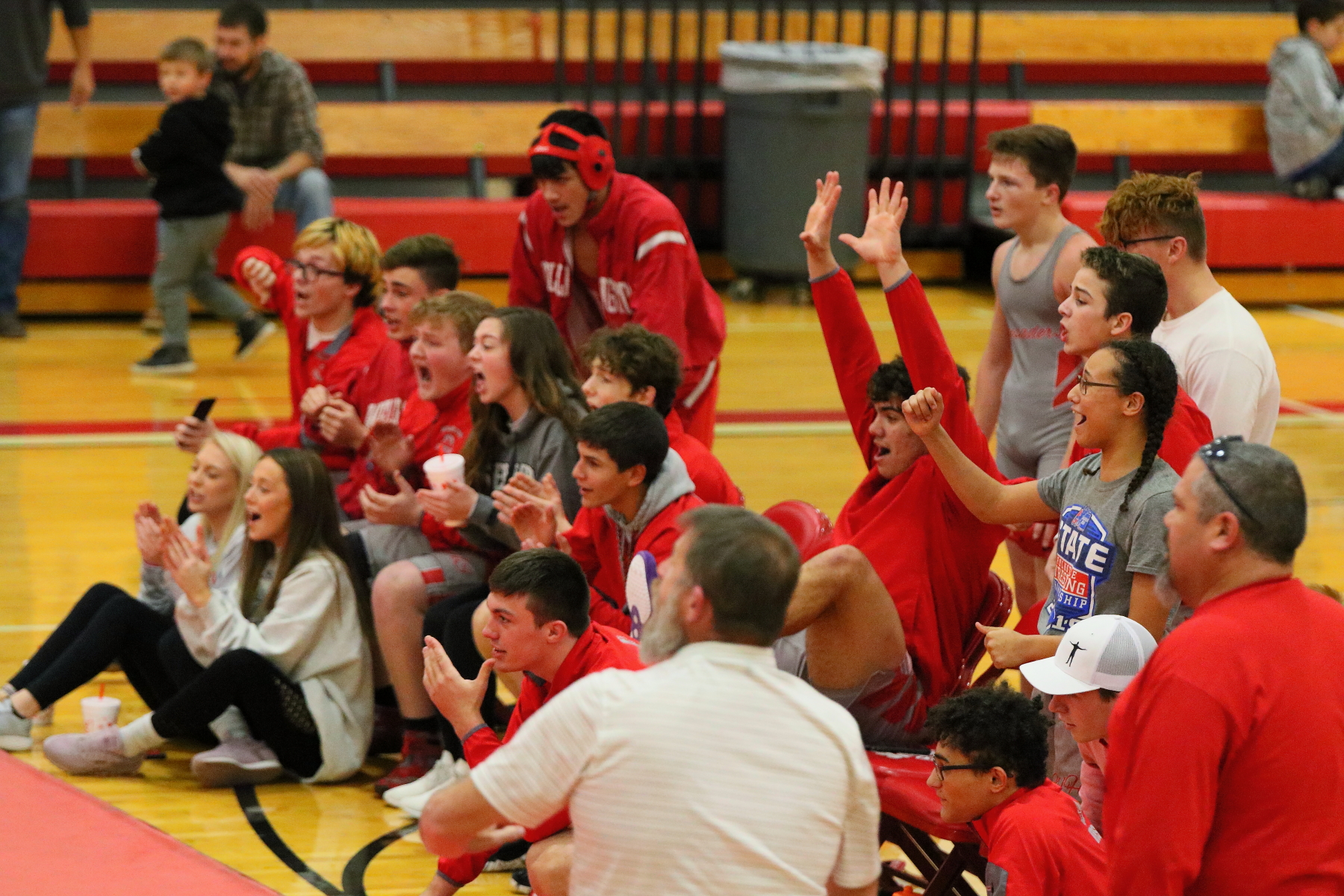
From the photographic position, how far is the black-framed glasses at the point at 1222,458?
2.14 m

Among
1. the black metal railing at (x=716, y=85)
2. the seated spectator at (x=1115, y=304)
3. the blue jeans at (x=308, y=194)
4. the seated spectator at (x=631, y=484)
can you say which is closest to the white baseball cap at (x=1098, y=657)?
the seated spectator at (x=1115, y=304)

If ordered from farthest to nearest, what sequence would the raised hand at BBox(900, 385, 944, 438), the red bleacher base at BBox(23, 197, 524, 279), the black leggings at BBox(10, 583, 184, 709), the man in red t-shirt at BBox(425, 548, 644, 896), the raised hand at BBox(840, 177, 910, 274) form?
the red bleacher base at BBox(23, 197, 524, 279), the black leggings at BBox(10, 583, 184, 709), the raised hand at BBox(840, 177, 910, 274), the raised hand at BBox(900, 385, 944, 438), the man in red t-shirt at BBox(425, 548, 644, 896)

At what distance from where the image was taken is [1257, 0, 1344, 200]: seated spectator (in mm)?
9508

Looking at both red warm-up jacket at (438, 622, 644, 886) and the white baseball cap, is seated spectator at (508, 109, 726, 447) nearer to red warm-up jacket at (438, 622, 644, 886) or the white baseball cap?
red warm-up jacket at (438, 622, 644, 886)

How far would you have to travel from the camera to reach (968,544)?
347cm

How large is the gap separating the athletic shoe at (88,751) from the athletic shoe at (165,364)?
4118 millimetres

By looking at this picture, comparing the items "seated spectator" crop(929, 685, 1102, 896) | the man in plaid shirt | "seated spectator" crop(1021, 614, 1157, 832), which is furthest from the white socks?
the man in plaid shirt

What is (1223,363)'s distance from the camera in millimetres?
3395

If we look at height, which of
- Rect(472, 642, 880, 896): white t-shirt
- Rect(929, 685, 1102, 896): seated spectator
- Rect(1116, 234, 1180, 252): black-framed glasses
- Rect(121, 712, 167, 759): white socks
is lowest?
Rect(121, 712, 167, 759): white socks

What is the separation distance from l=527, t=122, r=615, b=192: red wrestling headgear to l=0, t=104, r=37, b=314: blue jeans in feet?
15.4

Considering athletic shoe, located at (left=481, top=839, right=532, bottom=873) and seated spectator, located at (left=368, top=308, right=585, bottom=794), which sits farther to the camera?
seated spectator, located at (left=368, top=308, right=585, bottom=794)

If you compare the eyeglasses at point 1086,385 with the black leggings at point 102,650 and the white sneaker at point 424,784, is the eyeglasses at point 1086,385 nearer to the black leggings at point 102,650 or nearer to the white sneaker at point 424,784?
the white sneaker at point 424,784

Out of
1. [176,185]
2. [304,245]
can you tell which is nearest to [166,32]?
[176,185]

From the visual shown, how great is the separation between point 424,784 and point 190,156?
4953mm
